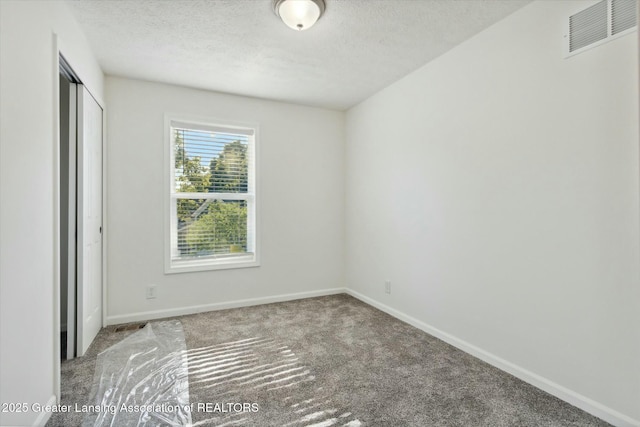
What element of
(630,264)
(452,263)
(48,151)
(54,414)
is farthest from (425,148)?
(54,414)

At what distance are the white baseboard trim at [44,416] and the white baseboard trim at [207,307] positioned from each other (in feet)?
4.76

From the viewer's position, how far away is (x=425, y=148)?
2953mm

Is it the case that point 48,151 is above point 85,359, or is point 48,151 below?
above

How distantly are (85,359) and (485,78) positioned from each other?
12.0 feet

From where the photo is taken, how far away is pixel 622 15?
1.65 meters

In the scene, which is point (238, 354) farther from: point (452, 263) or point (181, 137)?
point (181, 137)

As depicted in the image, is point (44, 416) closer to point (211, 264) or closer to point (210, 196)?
point (211, 264)

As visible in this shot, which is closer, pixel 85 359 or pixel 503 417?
pixel 503 417

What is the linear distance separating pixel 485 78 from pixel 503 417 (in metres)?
2.24

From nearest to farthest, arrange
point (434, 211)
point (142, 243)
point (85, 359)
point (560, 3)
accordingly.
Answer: point (560, 3) → point (85, 359) → point (434, 211) → point (142, 243)

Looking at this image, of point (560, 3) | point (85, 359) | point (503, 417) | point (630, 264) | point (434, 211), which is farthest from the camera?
point (434, 211)

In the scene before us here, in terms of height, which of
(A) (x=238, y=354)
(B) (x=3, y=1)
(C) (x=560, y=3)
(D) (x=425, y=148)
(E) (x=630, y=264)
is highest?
(C) (x=560, y=3)

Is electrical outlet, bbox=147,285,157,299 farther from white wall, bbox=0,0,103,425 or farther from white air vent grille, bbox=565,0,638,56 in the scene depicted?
white air vent grille, bbox=565,0,638,56

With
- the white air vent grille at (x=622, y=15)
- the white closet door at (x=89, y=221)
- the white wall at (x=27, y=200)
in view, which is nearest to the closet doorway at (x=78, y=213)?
the white closet door at (x=89, y=221)
